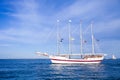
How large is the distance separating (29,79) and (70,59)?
77.5 metres

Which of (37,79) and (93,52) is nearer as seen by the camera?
(37,79)

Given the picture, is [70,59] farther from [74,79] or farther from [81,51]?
[74,79]

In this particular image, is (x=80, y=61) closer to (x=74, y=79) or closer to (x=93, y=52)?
(x=93, y=52)

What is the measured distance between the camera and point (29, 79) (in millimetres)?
60656

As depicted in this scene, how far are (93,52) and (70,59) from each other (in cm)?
1511

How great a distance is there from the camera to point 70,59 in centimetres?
13700

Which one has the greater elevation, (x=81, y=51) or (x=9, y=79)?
(x=81, y=51)

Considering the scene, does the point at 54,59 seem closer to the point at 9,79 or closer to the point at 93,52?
the point at 93,52

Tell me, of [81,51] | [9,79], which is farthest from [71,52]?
[9,79]

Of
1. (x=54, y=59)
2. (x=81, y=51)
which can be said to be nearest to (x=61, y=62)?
(x=54, y=59)

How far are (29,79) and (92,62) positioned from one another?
80.4 m

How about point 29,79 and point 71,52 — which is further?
point 71,52

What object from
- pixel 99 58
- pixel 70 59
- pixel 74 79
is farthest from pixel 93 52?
pixel 74 79

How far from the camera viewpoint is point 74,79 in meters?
59.1
